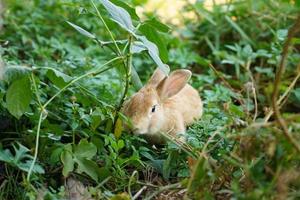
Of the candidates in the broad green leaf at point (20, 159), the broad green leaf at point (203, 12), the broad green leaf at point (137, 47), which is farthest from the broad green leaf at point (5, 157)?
the broad green leaf at point (203, 12)

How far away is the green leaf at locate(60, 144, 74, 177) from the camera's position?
3.35m

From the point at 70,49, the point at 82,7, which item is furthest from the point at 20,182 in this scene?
the point at 70,49

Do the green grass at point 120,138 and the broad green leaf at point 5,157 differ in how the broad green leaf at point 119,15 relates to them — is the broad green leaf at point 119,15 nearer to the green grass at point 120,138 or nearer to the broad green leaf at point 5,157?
the green grass at point 120,138

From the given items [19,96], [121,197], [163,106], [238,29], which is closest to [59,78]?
[19,96]

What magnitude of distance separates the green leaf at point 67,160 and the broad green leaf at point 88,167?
0.05 metres

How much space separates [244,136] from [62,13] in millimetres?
3479

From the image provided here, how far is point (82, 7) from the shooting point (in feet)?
12.6

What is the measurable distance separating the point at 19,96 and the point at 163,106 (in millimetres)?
1211

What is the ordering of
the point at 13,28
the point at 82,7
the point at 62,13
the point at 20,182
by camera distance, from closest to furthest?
the point at 20,182 < the point at 82,7 < the point at 13,28 < the point at 62,13

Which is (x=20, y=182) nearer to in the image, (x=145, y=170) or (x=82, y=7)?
(x=145, y=170)

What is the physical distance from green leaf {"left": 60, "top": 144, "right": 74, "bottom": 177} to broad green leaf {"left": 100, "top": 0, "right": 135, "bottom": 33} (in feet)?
2.15

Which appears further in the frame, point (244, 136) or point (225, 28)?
point (225, 28)

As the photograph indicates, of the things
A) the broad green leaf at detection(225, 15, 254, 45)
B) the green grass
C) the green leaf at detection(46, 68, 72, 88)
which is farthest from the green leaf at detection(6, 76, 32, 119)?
the broad green leaf at detection(225, 15, 254, 45)

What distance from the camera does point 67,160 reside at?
3.39 meters
